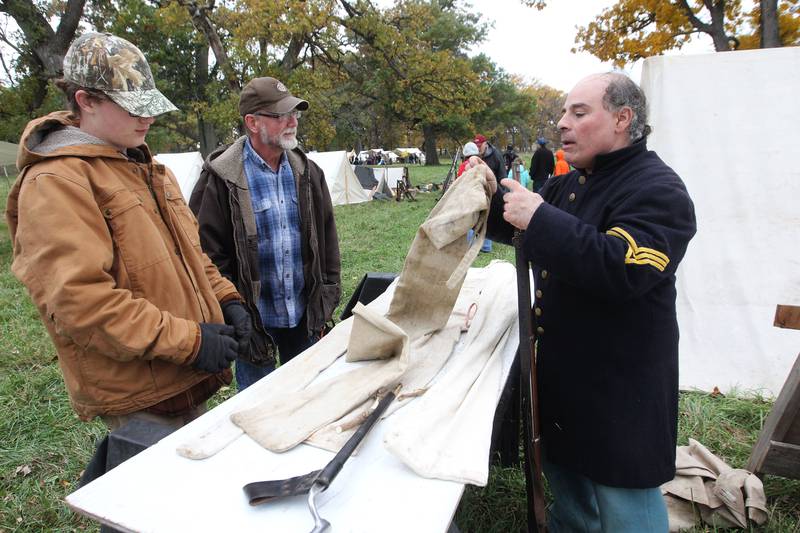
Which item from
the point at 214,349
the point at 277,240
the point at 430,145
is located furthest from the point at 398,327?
the point at 430,145

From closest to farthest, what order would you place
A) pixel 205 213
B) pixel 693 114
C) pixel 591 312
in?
pixel 591 312 → pixel 205 213 → pixel 693 114

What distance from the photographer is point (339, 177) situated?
49.8ft

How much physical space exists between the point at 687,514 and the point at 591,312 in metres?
1.43

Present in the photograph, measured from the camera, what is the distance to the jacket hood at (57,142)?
4.84ft

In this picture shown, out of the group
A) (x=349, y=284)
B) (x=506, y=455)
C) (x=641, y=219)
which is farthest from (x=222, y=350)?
(x=349, y=284)

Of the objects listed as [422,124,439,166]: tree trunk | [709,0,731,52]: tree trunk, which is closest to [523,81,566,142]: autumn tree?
[422,124,439,166]: tree trunk

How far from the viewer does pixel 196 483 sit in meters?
1.16

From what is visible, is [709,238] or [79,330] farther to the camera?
[709,238]

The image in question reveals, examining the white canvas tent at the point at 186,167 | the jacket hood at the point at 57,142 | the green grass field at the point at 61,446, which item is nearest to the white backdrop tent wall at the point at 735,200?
the green grass field at the point at 61,446

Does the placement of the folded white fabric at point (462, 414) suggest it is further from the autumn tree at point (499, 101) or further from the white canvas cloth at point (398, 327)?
the autumn tree at point (499, 101)

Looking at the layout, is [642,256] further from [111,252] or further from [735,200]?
[735,200]

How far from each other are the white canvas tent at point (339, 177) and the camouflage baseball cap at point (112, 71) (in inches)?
526

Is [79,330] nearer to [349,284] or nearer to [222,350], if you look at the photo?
[222,350]

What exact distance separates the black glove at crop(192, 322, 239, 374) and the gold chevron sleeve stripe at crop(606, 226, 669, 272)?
4.33ft
